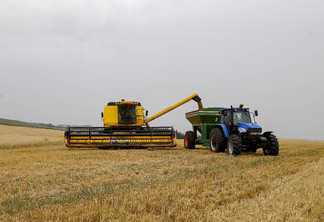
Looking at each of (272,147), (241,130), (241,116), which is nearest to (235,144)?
(241,130)

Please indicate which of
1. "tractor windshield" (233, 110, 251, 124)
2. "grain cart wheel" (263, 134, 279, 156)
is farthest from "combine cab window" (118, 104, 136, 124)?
"grain cart wheel" (263, 134, 279, 156)

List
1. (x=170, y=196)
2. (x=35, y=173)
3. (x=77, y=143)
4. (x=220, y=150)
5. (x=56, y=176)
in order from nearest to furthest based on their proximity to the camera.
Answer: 1. (x=170, y=196)
2. (x=56, y=176)
3. (x=35, y=173)
4. (x=220, y=150)
5. (x=77, y=143)

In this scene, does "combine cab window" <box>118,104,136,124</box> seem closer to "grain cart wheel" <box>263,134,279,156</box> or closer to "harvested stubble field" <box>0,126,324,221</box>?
"grain cart wheel" <box>263,134,279,156</box>

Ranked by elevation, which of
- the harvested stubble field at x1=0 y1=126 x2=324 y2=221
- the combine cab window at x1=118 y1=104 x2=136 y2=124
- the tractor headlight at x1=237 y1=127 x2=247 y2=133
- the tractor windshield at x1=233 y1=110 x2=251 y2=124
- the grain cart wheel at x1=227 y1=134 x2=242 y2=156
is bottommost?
the harvested stubble field at x1=0 y1=126 x2=324 y2=221

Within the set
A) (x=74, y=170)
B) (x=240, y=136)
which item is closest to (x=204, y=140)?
(x=240, y=136)

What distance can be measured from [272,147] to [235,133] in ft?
5.19

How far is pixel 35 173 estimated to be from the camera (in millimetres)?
6508

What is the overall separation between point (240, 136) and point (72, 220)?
8826 millimetres

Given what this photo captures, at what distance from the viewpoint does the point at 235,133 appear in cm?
1162

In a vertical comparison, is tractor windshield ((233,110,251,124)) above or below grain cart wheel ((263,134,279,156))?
above

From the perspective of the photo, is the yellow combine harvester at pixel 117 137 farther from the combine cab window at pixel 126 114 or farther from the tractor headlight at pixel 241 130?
the tractor headlight at pixel 241 130

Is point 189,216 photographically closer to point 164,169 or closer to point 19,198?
point 19,198

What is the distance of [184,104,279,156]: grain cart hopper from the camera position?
1065 cm

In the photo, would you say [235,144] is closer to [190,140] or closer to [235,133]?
[235,133]
